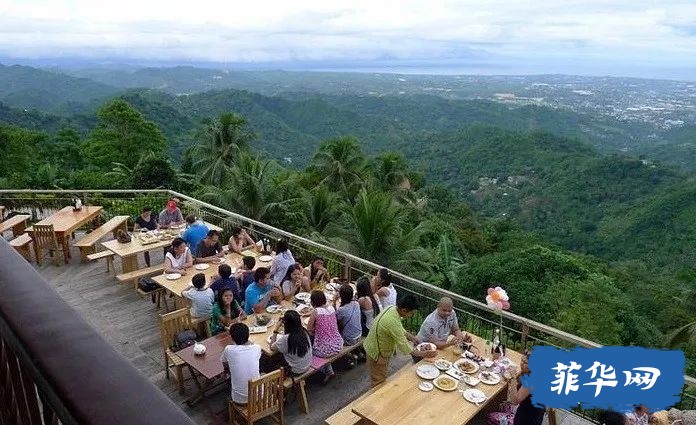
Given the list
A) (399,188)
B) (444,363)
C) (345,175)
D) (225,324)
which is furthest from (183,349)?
(399,188)

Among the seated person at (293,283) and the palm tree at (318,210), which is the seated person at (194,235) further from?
the palm tree at (318,210)

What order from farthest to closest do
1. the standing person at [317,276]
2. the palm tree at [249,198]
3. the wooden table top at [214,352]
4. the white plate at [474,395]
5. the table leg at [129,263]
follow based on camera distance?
the palm tree at [249,198] < the table leg at [129,263] < the standing person at [317,276] < the wooden table top at [214,352] < the white plate at [474,395]

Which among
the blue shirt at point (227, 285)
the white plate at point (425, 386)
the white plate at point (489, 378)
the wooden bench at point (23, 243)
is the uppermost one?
the blue shirt at point (227, 285)

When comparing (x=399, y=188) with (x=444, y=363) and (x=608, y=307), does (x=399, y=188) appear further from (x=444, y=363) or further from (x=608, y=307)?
(x=444, y=363)

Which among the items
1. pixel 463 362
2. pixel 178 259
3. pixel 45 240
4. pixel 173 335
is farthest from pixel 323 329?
pixel 45 240

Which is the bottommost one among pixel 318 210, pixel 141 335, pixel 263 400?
pixel 318 210

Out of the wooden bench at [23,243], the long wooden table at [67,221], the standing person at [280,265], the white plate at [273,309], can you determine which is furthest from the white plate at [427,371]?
the wooden bench at [23,243]

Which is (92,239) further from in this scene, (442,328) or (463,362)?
(463,362)
